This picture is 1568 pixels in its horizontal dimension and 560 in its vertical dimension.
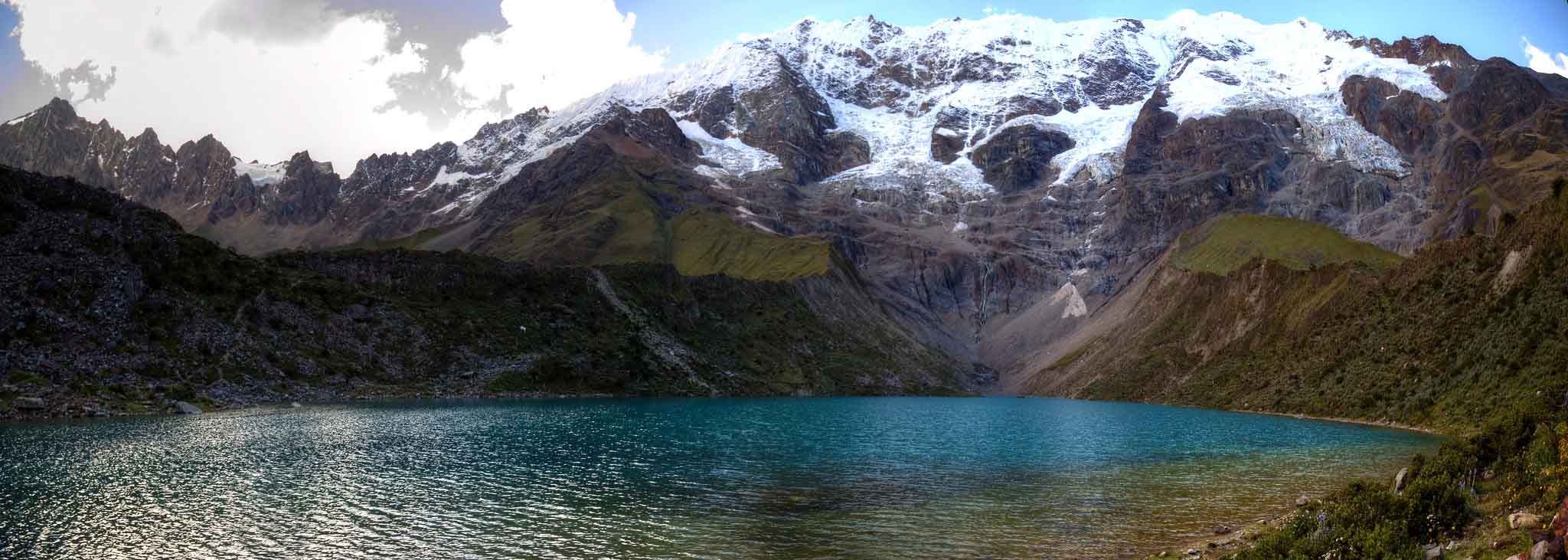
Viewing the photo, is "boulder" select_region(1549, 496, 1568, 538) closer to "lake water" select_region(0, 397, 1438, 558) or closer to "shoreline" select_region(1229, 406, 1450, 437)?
"lake water" select_region(0, 397, 1438, 558)

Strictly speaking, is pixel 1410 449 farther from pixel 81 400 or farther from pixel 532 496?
pixel 81 400

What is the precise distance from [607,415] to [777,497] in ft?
237

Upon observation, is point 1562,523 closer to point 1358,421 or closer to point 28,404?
point 28,404

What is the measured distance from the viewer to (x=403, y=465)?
206 feet

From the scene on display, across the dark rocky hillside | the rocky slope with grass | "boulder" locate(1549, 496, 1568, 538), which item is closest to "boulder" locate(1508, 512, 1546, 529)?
"boulder" locate(1549, 496, 1568, 538)

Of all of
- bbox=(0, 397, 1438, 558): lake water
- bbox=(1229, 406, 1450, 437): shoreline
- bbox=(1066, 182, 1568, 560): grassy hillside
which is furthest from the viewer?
bbox=(1229, 406, 1450, 437): shoreline

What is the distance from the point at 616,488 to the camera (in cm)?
5628

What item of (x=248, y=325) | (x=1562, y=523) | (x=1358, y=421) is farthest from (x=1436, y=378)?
(x=248, y=325)

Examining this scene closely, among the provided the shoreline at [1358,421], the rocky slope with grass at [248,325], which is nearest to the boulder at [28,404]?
the rocky slope with grass at [248,325]

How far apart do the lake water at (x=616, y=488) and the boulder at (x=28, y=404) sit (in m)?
6.19

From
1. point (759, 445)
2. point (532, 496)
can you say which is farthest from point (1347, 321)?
point (532, 496)

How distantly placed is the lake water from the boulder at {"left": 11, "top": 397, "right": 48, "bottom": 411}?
20.3ft

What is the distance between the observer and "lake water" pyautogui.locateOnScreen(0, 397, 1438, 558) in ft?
131

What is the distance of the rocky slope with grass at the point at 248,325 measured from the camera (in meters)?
96.8
